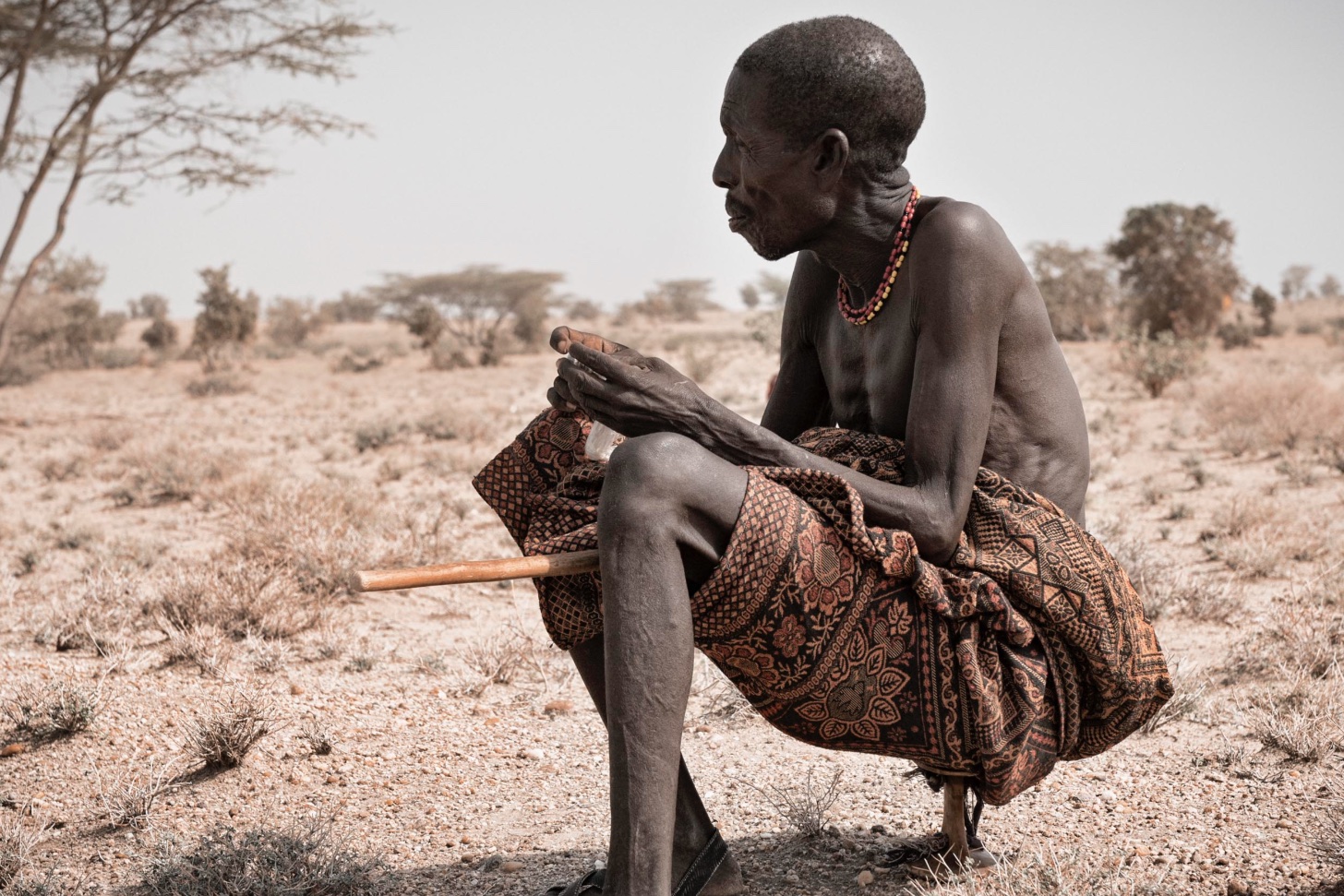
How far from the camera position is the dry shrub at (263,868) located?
2.46m

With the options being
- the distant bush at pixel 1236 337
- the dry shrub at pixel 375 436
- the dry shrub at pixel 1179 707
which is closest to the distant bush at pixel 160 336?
the dry shrub at pixel 375 436

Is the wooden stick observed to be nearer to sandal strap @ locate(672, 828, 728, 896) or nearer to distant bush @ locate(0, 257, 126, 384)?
sandal strap @ locate(672, 828, 728, 896)

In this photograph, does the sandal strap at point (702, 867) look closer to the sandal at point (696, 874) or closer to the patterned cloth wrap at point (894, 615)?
the sandal at point (696, 874)

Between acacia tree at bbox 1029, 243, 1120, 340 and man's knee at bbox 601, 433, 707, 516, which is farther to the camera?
acacia tree at bbox 1029, 243, 1120, 340

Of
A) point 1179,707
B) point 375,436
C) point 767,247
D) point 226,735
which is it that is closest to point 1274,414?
point 1179,707

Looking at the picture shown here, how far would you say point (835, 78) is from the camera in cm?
214

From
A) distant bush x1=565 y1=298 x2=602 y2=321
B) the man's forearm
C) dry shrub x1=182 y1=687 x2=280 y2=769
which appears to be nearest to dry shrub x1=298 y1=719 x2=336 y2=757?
dry shrub x1=182 y1=687 x2=280 y2=769

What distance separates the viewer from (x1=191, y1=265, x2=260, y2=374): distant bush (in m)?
23.3

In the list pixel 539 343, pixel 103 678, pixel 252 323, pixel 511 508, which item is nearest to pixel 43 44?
pixel 252 323

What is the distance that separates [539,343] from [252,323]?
30.9 ft

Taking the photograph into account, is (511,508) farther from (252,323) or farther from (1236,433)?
(252,323)

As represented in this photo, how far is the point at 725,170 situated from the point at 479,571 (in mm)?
959

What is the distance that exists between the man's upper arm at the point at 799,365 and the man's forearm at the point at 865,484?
0.65 metres

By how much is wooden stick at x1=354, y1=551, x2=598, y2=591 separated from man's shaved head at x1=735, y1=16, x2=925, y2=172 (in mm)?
892
